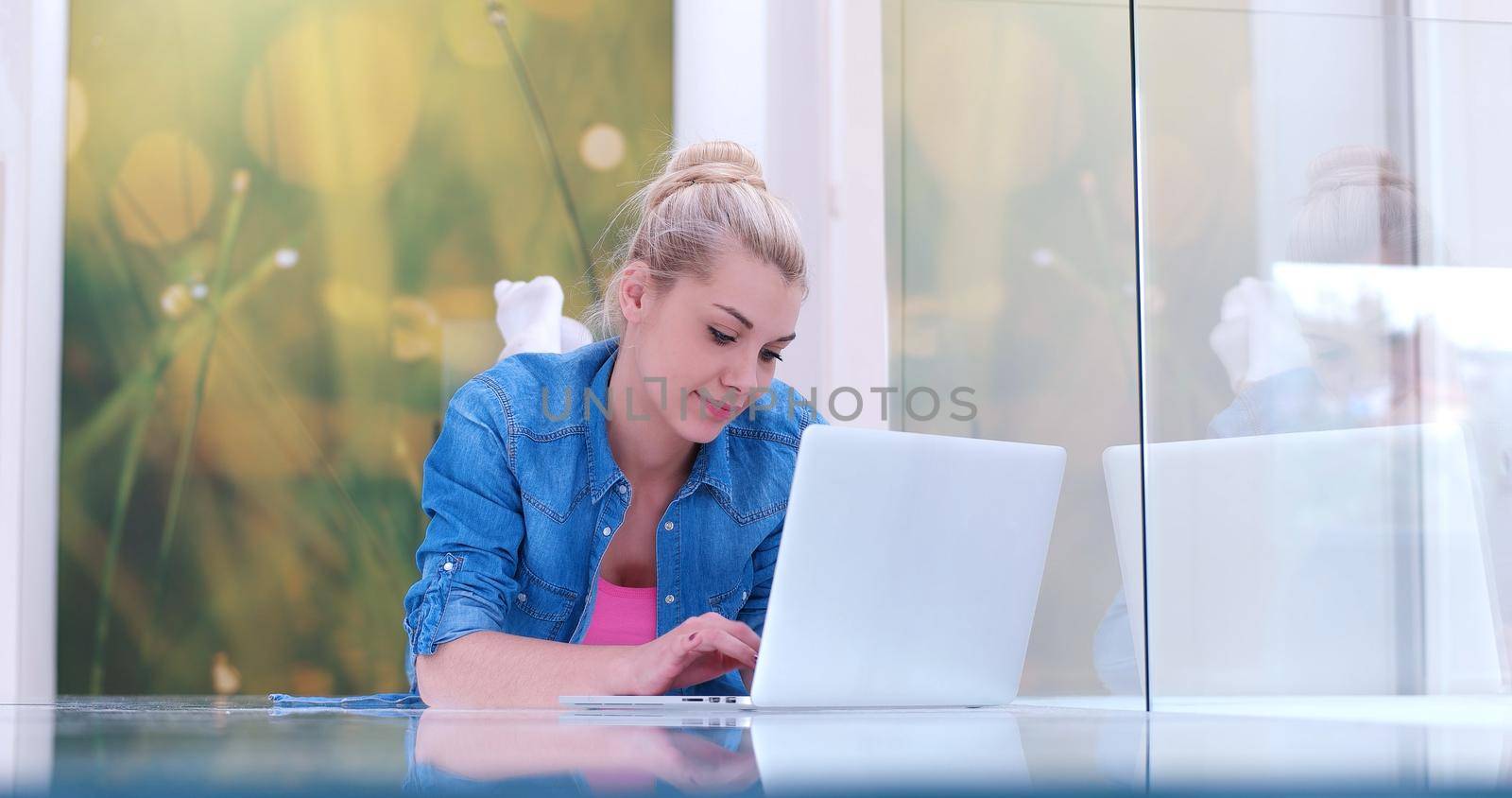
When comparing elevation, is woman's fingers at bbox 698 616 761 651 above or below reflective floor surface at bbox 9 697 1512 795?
below

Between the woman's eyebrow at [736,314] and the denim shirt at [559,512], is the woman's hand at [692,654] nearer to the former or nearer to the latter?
the denim shirt at [559,512]

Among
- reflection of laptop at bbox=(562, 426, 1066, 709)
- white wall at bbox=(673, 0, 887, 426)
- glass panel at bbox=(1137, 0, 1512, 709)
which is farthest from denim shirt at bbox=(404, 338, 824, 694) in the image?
glass panel at bbox=(1137, 0, 1512, 709)

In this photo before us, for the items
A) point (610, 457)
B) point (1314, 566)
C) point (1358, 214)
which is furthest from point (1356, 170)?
point (610, 457)

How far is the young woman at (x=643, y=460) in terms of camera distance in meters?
1.39

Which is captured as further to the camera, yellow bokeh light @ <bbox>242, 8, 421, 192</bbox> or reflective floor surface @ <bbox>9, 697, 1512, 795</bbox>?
yellow bokeh light @ <bbox>242, 8, 421, 192</bbox>

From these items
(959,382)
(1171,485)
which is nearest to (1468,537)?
(1171,485)

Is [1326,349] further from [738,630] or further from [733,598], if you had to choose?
[733,598]

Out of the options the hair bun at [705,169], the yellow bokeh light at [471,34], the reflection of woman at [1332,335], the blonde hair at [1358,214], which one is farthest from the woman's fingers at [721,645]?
the yellow bokeh light at [471,34]

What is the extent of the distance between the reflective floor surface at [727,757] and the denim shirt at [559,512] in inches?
30.1

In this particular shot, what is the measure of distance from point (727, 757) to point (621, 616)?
113 centimetres

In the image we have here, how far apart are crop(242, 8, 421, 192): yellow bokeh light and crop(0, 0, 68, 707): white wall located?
1.55 ft

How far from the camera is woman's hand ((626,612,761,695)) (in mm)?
1122

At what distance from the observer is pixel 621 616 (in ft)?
4.98

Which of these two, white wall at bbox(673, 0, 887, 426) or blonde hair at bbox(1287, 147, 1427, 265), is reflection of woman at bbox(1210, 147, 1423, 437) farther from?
white wall at bbox(673, 0, 887, 426)
